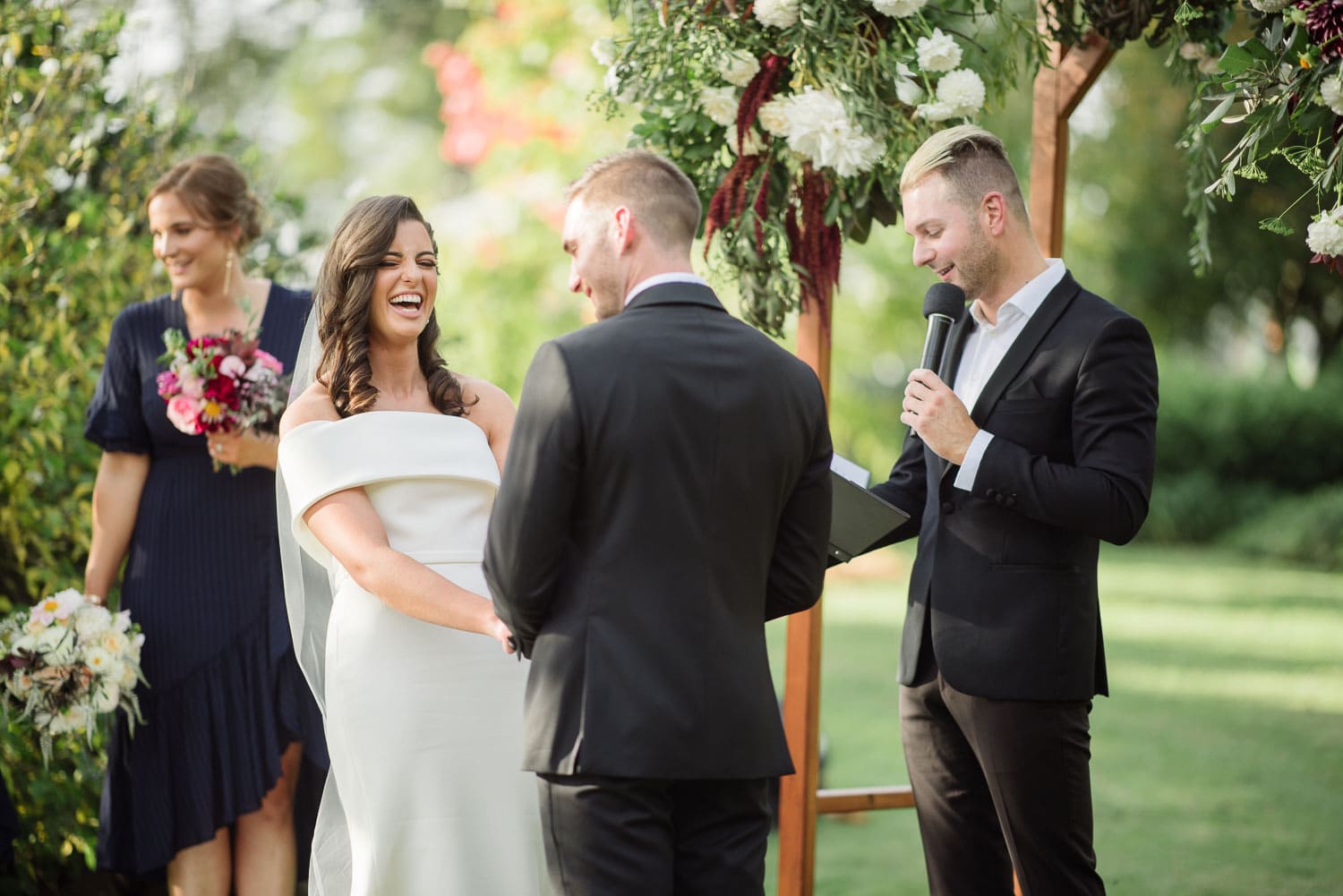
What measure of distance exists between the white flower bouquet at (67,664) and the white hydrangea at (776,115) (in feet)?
7.36

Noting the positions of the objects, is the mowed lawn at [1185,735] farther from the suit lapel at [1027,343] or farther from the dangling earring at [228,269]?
the dangling earring at [228,269]

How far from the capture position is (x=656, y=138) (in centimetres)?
387

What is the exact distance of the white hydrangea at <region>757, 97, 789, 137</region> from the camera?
3.62 metres

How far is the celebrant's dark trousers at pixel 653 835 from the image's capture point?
2436 mm

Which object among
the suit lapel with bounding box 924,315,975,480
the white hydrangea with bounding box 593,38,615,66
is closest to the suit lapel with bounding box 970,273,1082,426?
the suit lapel with bounding box 924,315,975,480

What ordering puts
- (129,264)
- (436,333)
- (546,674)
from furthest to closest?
(129,264) → (436,333) → (546,674)

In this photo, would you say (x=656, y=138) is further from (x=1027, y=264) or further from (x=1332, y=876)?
(x=1332, y=876)

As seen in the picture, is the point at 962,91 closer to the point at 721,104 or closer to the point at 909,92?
the point at 909,92

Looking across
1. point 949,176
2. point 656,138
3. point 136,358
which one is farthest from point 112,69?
point 949,176

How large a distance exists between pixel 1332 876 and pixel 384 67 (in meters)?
21.6

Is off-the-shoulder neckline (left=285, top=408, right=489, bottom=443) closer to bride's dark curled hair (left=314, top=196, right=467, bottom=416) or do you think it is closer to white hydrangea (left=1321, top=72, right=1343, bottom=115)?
bride's dark curled hair (left=314, top=196, right=467, bottom=416)

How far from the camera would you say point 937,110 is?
3.57 m

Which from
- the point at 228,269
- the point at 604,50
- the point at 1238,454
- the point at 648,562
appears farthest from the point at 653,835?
the point at 1238,454

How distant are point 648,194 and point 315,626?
62.4 inches
